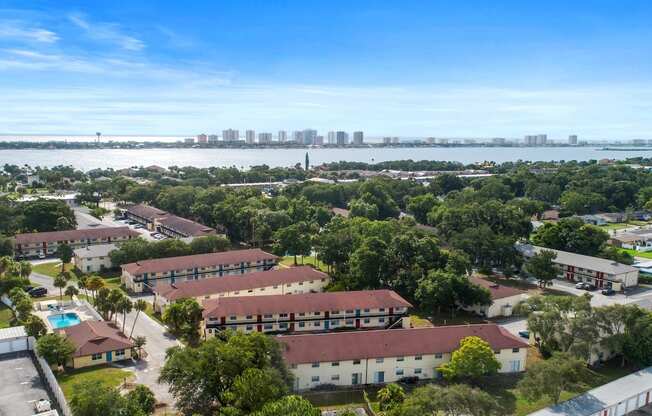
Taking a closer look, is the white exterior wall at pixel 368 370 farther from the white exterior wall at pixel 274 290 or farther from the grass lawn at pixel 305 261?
the grass lawn at pixel 305 261

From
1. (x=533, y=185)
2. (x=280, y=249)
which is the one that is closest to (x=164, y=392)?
(x=280, y=249)

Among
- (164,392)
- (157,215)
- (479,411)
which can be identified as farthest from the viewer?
(157,215)

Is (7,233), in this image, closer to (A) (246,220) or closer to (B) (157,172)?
(A) (246,220)

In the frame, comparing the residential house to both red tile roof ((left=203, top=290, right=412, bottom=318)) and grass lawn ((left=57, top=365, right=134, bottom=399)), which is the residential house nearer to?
red tile roof ((left=203, top=290, right=412, bottom=318))

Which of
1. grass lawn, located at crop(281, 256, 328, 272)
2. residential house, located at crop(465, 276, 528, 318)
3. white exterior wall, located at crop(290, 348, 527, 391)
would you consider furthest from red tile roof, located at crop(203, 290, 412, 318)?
grass lawn, located at crop(281, 256, 328, 272)

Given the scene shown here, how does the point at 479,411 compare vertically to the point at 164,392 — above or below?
above

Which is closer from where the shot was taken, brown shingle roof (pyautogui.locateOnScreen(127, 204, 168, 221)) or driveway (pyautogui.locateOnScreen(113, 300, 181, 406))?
driveway (pyautogui.locateOnScreen(113, 300, 181, 406))

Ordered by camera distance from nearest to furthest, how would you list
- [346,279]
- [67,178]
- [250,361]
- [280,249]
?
1. [250,361]
2. [346,279]
3. [280,249]
4. [67,178]

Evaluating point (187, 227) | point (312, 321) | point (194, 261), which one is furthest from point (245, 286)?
point (187, 227)
